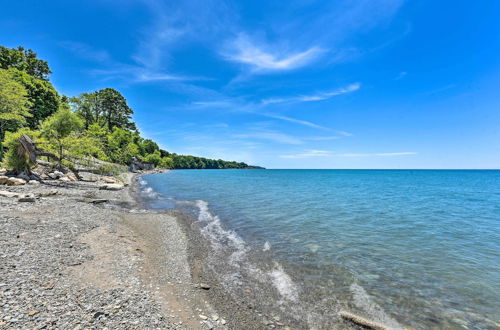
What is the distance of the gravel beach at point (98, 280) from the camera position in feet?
17.4

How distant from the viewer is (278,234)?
15125mm

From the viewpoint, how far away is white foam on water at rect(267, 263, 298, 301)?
8.05m

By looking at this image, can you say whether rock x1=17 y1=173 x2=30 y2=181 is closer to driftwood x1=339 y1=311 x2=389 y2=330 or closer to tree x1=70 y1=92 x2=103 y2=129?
driftwood x1=339 y1=311 x2=389 y2=330

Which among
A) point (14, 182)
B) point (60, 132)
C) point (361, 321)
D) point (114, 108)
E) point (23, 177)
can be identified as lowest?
point (361, 321)

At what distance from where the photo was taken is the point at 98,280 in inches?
272

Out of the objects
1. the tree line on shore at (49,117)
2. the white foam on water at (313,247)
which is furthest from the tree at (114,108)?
the white foam on water at (313,247)

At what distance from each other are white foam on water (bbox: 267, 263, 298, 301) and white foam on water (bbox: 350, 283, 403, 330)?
2.27m

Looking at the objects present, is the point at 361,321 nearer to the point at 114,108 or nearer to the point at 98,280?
the point at 98,280

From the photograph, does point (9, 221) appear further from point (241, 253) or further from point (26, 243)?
point (241, 253)

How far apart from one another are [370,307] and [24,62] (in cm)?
8810

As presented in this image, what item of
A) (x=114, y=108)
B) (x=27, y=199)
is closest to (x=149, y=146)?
(x=114, y=108)

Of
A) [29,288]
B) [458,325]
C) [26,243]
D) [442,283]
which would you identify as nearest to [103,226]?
[26,243]

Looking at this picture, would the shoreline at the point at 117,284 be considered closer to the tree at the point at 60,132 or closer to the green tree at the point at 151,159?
the tree at the point at 60,132

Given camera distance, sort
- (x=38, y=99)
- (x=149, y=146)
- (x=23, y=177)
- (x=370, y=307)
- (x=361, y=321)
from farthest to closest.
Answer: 1. (x=149, y=146)
2. (x=38, y=99)
3. (x=23, y=177)
4. (x=370, y=307)
5. (x=361, y=321)
